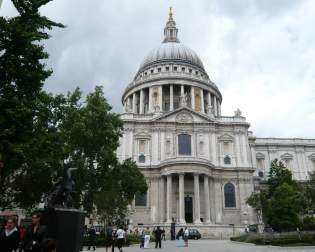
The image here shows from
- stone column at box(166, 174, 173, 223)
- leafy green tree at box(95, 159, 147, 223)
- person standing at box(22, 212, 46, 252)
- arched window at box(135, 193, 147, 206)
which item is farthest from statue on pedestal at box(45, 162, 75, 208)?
arched window at box(135, 193, 147, 206)

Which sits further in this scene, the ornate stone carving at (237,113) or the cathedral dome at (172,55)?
Answer: the cathedral dome at (172,55)

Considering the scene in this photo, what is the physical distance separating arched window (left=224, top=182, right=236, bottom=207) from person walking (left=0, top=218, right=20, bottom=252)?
47.5 m

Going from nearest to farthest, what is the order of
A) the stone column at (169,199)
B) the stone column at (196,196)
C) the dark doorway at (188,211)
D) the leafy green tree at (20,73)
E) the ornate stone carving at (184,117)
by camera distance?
the leafy green tree at (20,73) → the stone column at (196,196) → the stone column at (169,199) → the dark doorway at (188,211) → the ornate stone carving at (184,117)

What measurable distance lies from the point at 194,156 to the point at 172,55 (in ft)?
106

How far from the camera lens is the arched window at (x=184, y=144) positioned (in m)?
55.6

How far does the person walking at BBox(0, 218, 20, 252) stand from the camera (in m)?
8.39

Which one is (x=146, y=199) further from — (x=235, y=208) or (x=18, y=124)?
(x=18, y=124)

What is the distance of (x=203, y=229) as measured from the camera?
45.1m

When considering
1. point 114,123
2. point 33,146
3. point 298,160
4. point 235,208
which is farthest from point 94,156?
point 298,160

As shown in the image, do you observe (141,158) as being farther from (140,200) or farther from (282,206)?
(282,206)

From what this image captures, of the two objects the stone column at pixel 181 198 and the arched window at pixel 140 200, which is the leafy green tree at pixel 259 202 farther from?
the arched window at pixel 140 200

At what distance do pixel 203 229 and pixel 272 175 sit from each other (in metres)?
18.7

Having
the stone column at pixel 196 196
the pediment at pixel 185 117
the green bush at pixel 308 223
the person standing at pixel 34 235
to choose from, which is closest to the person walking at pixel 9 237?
the person standing at pixel 34 235

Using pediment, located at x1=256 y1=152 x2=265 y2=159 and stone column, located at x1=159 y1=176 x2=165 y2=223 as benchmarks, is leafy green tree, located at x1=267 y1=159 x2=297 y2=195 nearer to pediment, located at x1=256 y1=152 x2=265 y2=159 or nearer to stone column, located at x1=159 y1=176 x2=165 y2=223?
pediment, located at x1=256 y1=152 x2=265 y2=159
